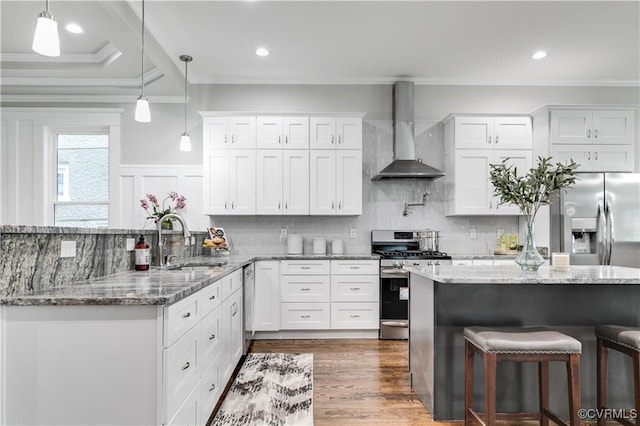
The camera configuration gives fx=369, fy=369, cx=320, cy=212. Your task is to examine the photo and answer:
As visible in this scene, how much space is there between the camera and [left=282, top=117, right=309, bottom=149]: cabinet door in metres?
4.22

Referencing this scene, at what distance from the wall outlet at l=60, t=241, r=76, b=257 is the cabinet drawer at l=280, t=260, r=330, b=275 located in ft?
7.44

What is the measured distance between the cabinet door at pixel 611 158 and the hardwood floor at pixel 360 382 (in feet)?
9.71

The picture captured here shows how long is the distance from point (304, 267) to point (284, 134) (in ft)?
5.01

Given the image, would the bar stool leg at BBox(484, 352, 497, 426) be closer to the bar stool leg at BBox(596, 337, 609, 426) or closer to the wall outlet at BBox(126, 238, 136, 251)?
the bar stool leg at BBox(596, 337, 609, 426)

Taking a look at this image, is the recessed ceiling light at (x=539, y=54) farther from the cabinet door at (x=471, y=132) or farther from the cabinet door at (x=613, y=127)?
the cabinet door at (x=613, y=127)

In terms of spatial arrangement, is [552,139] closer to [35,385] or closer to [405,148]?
[405,148]

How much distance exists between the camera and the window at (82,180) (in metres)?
4.61

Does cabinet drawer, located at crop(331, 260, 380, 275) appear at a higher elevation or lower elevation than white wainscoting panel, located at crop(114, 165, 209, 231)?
lower

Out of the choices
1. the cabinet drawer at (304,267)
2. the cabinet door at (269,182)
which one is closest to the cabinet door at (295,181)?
the cabinet door at (269,182)

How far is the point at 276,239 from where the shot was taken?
458cm

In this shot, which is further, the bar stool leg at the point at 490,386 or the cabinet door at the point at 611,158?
the cabinet door at the point at 611,158

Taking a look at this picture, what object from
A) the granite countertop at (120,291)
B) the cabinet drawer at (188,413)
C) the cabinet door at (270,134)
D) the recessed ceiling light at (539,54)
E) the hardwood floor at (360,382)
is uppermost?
the recessed ceiling light at (539,54)

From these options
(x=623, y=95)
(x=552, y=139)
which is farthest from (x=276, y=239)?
(x=623, y=95)

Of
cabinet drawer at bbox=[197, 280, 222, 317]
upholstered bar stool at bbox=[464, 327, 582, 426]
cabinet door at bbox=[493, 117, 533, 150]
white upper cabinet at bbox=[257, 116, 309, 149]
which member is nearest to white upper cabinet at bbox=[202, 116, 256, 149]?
white upper cabinet at bbox=[257, 116, 309, 149]
